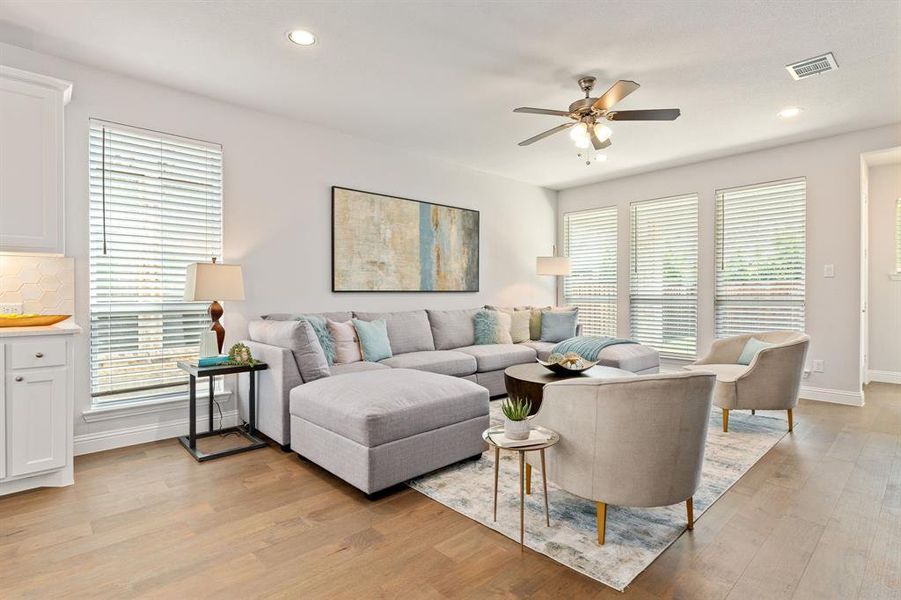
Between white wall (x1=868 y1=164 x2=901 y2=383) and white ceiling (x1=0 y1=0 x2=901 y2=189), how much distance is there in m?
1.77

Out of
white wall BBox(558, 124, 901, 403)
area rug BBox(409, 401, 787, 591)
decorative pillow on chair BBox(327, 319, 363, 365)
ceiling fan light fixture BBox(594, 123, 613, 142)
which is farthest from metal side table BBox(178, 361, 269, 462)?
white wall BBox(558, 124, 901, 403)

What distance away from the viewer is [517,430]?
2.01 m

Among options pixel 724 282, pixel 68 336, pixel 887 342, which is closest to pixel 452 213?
pixel 724 282

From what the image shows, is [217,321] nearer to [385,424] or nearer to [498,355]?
[385,424]

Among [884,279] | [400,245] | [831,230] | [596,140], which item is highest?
[596,140]

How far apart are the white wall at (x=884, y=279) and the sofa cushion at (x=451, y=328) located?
4909 mm

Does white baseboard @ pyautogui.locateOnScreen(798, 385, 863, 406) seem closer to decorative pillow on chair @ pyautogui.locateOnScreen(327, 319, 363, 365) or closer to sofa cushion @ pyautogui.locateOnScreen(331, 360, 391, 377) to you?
sofa cushion @ pyautogui.locateOnScreen(331, 360, 391, 377)

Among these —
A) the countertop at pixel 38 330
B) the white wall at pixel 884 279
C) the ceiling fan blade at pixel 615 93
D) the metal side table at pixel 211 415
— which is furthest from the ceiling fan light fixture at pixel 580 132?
the white wall at pixel 884 279

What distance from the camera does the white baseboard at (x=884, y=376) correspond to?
5.45 m

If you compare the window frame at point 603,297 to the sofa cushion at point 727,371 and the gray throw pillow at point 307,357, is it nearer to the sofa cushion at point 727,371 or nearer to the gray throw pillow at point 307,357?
the sofa cushion at point 727,371

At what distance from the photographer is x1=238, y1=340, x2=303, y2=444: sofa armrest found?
313 centimetres

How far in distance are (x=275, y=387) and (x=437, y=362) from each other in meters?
1.42

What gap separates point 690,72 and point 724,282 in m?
2.94

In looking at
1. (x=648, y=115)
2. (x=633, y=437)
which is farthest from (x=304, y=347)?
(x=648, y=115)
